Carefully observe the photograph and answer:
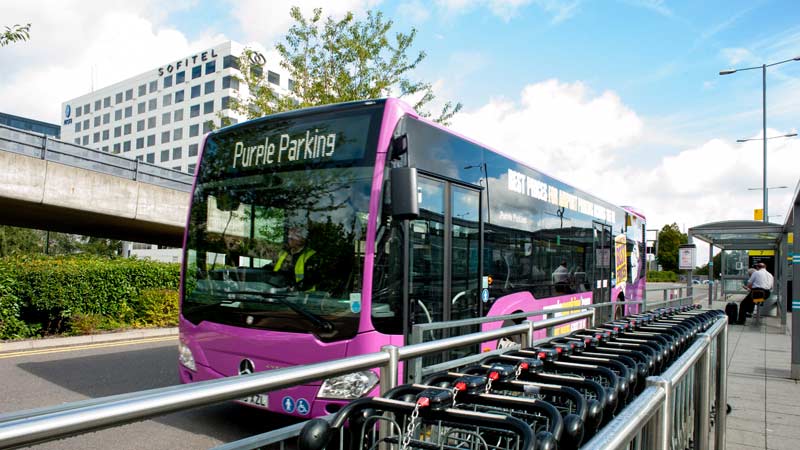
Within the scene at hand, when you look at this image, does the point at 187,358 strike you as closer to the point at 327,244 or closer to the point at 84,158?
the point at 327,244

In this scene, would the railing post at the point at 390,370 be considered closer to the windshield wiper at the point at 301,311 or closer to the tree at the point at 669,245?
the windshield wiper at the point at 301,311

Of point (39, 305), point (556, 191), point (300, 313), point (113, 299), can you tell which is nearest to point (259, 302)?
point (300, 313)

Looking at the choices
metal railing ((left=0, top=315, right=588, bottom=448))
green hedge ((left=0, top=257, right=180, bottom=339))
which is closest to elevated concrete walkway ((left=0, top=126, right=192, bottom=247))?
green hedge ((left=0, top=257, right=180, bottom=339))

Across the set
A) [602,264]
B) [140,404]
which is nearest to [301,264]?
[140,404]

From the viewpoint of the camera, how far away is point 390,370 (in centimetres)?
233

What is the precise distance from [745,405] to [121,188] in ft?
58.7

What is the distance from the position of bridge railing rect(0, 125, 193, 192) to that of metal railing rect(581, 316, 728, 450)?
1554cm

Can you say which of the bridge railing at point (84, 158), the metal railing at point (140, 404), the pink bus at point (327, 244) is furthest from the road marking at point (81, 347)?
the metal railing at point (140, 404)

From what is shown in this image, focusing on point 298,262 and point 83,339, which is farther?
point 83,339

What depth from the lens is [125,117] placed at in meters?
80.6

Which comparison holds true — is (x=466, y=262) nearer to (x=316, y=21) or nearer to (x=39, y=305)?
(x=39, y=305)

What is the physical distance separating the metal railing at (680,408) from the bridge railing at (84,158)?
1554 centimetres

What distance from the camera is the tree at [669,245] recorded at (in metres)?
73.4

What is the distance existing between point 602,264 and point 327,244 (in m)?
8.12
